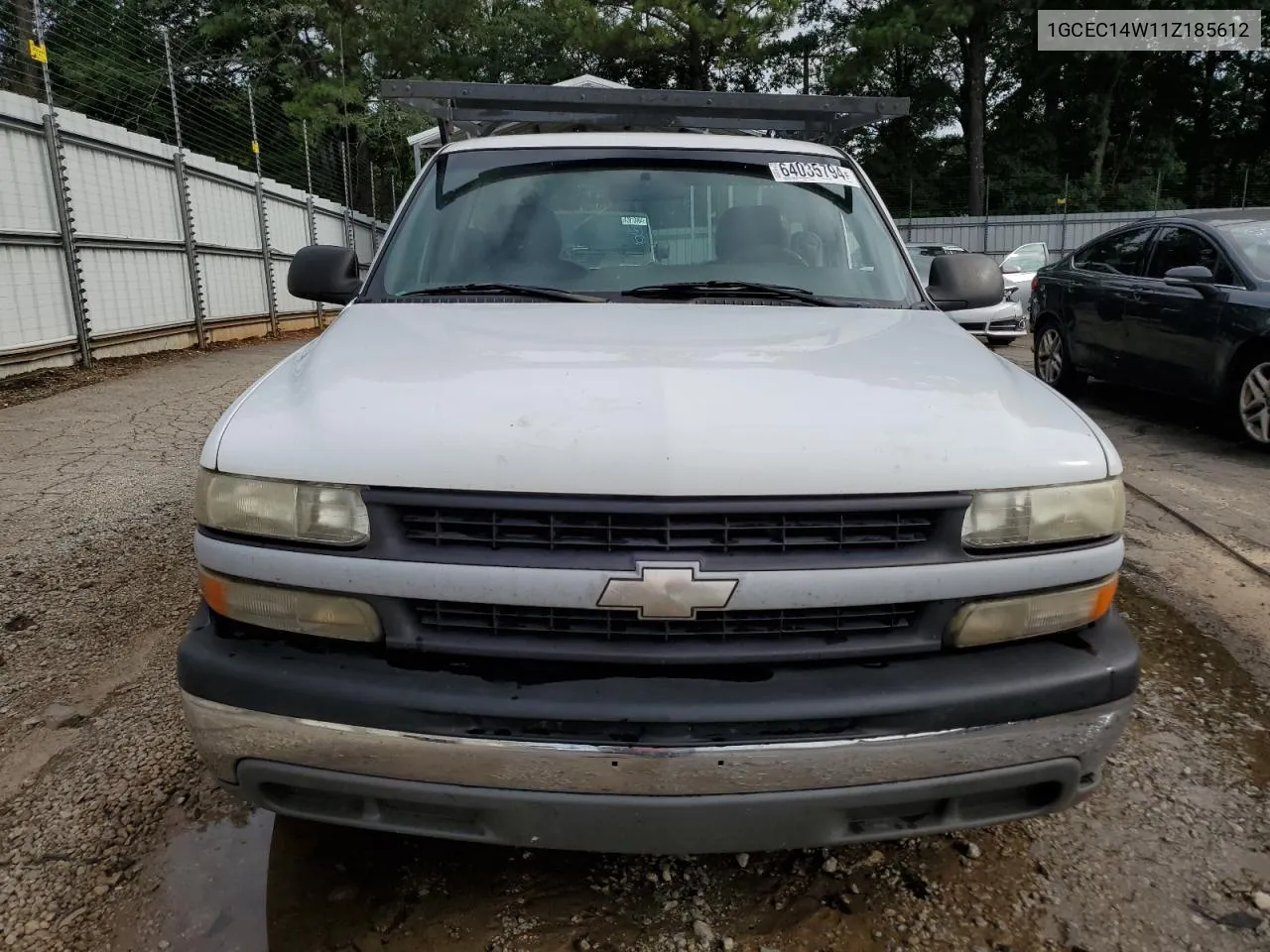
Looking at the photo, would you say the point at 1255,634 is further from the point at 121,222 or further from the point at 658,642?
the point at 121,222

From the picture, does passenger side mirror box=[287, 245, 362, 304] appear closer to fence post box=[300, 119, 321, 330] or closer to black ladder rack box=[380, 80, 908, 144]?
black ladder rack box=[380, 80, 908, 144]

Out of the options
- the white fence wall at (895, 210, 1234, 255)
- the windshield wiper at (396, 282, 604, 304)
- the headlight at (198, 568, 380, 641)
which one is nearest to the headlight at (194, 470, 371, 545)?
the headlight at (198, 568, 380, 641)

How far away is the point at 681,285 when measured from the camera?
9.17 feet

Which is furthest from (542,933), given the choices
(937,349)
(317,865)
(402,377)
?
(937,349)

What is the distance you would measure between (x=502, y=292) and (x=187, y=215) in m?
10.6

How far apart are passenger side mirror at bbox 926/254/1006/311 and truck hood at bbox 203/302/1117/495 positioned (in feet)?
3.35

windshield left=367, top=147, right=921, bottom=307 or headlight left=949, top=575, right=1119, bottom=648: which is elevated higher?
windshield left=367, top=147, right=921, bottom=307

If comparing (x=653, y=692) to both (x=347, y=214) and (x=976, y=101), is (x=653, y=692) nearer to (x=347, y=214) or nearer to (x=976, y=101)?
(x=347, y=214)

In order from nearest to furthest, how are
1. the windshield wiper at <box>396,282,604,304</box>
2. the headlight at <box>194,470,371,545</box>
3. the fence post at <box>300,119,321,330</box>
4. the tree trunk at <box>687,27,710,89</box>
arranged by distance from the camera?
the headlight at <box>194,470,371,545</box>, the windshield wiper at <box>396,282,604,304</box>, the fence post at <box>300,119,321,330</box>, the tree trunk at <box>687,27,710,89</box>

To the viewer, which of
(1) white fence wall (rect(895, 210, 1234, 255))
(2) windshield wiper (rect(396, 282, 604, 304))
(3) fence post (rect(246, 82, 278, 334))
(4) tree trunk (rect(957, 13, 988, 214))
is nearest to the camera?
(2) windshield wiper (rect(396, 282, 604, 304))

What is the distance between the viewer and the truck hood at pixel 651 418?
169cm

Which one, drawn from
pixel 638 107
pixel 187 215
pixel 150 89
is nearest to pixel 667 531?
pixel 638 107

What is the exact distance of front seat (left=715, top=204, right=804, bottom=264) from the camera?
298 centimetres

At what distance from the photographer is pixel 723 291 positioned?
2781mm
